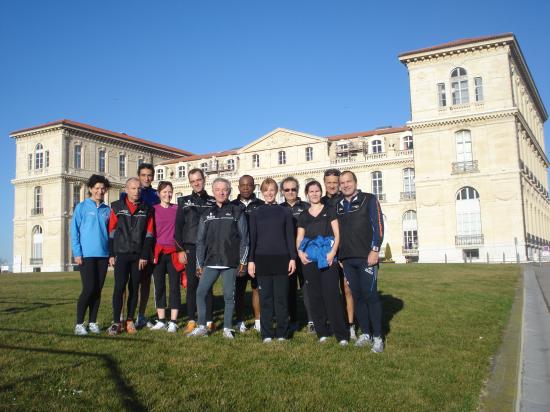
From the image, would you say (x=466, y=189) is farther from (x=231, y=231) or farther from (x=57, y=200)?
(x=57, y=200)

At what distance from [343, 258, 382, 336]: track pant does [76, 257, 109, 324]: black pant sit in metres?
3.44

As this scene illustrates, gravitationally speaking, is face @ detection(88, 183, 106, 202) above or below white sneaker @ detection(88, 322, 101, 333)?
above

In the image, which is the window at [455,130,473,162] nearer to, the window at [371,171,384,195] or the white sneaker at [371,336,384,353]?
the window at [371,171,384,195]

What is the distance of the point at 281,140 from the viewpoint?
176 ft

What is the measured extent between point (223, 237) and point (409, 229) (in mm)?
42080

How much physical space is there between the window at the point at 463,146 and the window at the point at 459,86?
2.51m

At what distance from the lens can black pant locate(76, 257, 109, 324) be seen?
682 cm

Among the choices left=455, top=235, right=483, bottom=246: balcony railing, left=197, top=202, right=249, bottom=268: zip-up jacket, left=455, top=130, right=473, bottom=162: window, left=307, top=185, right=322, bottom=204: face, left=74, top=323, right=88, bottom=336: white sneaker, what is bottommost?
left=74, top=323, right=88, bottom=336: white sneaker

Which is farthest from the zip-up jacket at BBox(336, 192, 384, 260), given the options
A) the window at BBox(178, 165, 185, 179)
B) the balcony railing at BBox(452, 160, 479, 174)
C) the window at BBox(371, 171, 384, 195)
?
the window at BBox(178, 165, 185, 179)

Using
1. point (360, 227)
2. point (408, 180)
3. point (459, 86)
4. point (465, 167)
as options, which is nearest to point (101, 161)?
point (408, 180)

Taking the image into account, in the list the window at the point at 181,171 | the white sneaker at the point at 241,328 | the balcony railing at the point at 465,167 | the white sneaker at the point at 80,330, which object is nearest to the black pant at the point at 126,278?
the white sneaker at the point at 80,330

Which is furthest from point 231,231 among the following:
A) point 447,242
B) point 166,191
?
point 447,242

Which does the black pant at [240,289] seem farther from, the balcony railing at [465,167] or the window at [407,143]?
the window at [407,143]

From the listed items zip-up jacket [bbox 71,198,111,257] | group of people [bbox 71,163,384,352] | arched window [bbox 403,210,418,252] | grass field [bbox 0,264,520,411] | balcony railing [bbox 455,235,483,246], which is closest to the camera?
grass field [bbox 0,264,520,411]
